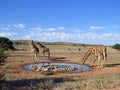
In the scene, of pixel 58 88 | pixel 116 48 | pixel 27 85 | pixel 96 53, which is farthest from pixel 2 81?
pixel 116 48

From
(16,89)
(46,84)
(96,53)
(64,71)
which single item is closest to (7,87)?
(16,89)

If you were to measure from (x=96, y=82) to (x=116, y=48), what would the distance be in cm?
6538

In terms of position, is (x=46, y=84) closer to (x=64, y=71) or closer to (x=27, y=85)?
(x=27, y=85)

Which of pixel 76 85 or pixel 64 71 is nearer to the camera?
pixel 76 85

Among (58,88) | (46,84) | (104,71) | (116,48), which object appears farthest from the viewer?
(116,48)

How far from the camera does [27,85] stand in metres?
19.2

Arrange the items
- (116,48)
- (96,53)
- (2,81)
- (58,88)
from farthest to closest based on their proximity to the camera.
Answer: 1. (116,48)
2. (96,53)
3. (2,81)
4. (58,88)

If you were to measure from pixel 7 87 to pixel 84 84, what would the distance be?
187 inches

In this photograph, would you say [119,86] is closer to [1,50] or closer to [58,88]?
[58,88]

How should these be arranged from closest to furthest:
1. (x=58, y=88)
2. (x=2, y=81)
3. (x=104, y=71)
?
(x=58, y=88)
(x=2, y=81)
(x=104, y=71)

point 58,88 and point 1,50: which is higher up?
point 1,50

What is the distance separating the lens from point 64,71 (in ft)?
101

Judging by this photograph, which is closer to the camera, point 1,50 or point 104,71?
point 1,50

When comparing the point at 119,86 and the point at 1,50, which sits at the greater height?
the point at 1,50
